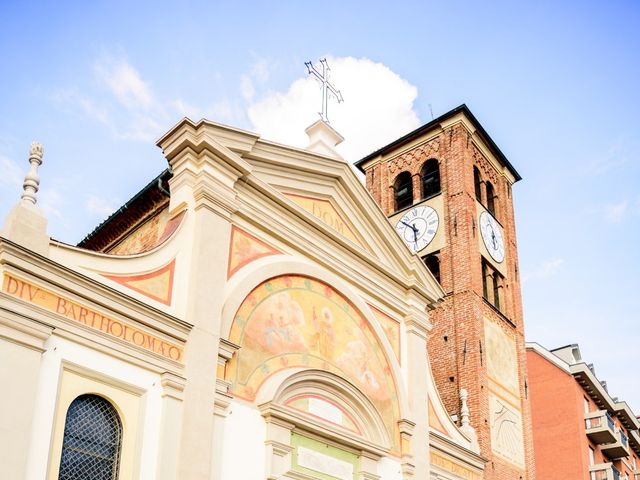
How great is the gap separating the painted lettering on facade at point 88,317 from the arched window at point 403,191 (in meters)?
15.5

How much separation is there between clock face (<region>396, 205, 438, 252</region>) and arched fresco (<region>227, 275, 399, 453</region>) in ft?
29.8

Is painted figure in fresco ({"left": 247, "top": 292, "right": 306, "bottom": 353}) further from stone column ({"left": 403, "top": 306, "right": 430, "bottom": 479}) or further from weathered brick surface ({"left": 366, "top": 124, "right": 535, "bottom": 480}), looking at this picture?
weathered brick surface ({"left": 366, "top": 124, "right": 535, "bottom": 480})

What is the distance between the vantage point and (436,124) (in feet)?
82.1

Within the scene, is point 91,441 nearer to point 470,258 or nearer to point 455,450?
point 455,450

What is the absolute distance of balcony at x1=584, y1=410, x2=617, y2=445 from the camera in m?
29.5

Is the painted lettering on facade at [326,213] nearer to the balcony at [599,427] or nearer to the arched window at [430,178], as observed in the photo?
the arched window at [430,178]

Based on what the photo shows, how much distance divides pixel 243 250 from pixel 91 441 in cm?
412

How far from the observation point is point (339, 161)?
596 inches

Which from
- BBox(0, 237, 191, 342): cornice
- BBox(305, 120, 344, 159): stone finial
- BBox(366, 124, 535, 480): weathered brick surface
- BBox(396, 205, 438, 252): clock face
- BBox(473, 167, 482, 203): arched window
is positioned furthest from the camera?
BBox(473, 167, 482, 203): arched window

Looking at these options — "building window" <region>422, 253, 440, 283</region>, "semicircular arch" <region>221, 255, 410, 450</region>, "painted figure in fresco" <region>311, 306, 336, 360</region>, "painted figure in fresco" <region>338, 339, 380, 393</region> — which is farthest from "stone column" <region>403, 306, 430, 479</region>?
"building window" <region>422, 253, 440, 283</region>

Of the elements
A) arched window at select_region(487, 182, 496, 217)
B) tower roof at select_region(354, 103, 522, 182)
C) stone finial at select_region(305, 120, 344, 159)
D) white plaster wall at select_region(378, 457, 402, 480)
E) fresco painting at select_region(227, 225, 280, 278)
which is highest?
tower roof at select_region(354, 103, 522, 182)

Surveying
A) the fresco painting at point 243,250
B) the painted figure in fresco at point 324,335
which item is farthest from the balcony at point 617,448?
the fresco painting at point 243,250

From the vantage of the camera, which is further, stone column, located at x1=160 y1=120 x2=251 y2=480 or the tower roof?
the tower roof

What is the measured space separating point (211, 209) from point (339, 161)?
3.80 metres
